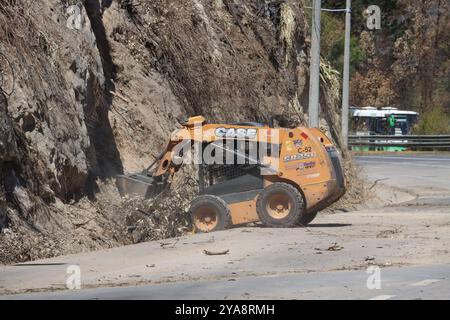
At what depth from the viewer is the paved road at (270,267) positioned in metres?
10.6

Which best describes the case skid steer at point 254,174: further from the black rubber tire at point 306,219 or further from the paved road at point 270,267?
the black rubber tire at point 306,219

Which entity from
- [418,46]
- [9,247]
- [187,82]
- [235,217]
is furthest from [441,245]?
[418,46]

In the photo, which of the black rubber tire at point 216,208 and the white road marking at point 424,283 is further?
the black rubber tire at point 216,208

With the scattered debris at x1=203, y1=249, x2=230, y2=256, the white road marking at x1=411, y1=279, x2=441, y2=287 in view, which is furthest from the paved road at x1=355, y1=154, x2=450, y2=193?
the white road marking at x1=411, y1=279, x2=441, y2=287

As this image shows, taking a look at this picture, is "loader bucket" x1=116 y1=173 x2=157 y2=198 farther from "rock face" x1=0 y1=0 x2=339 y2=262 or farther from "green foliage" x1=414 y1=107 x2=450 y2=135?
"green foliage" x1=414 y1=107 x2=450 y2=135

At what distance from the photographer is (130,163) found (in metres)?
19.4

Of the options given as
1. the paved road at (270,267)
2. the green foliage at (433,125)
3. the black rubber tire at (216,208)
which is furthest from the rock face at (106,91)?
the green foliage at (433,125)

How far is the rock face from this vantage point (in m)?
15.0

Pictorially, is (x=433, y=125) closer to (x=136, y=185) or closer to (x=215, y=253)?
(x=136, y=185)

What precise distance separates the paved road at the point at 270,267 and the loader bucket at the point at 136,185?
1631mm

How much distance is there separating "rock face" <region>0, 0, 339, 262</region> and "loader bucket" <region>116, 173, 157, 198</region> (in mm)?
261

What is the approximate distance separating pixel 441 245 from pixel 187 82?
30.0ft

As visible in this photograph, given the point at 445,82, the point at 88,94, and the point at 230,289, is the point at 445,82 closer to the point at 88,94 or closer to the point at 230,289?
the point at 88,94
